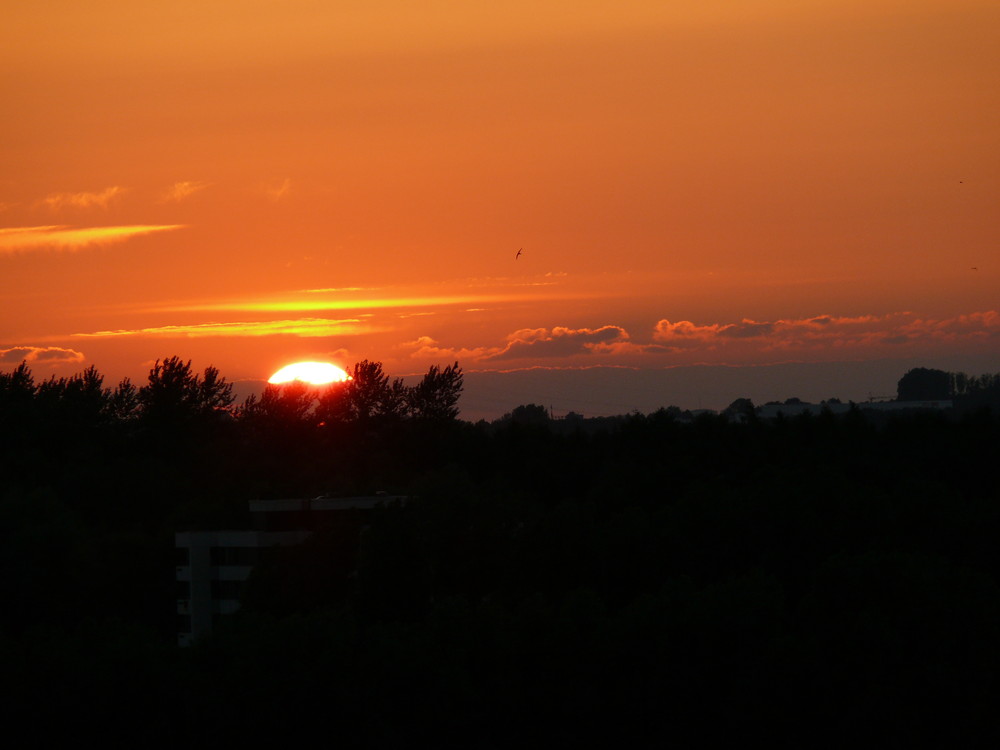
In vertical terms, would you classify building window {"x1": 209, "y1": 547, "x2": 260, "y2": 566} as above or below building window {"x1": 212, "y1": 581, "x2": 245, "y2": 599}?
above

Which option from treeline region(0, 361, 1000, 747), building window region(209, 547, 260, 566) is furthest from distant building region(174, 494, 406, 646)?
treeline region(0, 361, 1000, 747)

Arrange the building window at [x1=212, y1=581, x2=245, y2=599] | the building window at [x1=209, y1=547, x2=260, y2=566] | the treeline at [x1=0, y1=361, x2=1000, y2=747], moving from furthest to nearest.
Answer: the building window at [x1=209, y1=547, x2=260, y2=566], the building window at [x1=212, y1=581, x2=245, y2=599], the treeline at [x1=0, y1=361, x2=1000, y2=747]

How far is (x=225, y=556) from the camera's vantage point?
5884 cm

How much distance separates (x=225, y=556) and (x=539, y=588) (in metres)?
17.7

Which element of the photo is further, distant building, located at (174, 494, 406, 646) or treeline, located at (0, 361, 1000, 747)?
distant building, located at (174, 494, 406, 646)

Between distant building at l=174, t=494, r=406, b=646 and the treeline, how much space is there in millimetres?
3062

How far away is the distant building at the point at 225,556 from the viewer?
5831 centimetres

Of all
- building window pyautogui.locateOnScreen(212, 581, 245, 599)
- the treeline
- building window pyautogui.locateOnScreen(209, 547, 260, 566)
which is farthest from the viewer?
building window pyautogui.locateOnScreen(209, 547, 260, 566)

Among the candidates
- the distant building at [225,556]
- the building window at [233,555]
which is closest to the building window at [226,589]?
the distant building at [225,556]

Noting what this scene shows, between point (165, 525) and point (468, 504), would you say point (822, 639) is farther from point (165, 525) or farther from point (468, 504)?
point (165, 525)

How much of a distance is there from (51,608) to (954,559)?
35.9 metres

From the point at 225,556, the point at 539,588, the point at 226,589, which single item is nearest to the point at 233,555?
the point at 225,556

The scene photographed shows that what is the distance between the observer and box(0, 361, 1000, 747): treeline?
31.7m

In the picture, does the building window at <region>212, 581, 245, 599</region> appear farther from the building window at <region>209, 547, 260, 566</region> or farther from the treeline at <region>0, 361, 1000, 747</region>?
the treeline at <region>0, 361, 1000, 747</region>
